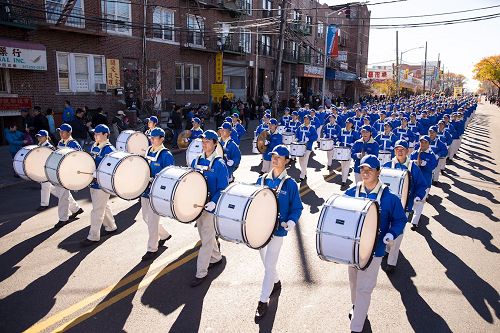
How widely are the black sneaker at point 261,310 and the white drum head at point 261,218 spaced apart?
789 millimetres

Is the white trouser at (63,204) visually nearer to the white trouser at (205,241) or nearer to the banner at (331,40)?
the white trouser at (205,241)

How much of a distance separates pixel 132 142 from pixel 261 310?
696 cm

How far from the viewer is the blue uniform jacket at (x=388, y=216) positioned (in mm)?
4729

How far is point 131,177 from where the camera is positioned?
6.72m

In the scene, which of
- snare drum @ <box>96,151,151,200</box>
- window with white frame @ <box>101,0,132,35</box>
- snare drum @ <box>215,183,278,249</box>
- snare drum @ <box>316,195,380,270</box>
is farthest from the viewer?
window with white frame @ <box>101,0,132,35</box>

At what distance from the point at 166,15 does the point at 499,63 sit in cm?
9021

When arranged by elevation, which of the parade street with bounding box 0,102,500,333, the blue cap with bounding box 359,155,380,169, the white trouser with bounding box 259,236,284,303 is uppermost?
the blue cap with bounding box 359,155,380,169

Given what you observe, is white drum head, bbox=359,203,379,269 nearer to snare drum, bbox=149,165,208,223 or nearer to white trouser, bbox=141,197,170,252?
snare drum, bbox=149,165,208,223

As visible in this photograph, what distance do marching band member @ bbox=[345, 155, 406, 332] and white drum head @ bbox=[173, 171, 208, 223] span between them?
2.17m

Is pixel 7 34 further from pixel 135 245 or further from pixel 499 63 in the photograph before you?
pixel 499 63

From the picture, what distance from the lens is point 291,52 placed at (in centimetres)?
4450

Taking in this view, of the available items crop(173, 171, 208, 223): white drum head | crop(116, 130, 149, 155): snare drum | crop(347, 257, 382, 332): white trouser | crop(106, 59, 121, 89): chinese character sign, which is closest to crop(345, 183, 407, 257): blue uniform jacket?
crop(347, 257, 382, 332): white trouser

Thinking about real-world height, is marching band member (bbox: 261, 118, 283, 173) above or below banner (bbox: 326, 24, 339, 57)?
below

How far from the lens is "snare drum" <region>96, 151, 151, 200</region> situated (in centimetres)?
652
